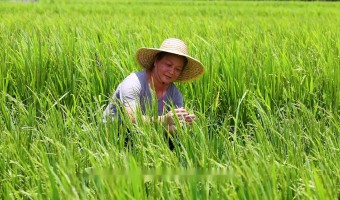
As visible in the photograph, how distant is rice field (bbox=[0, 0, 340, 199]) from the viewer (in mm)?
1163

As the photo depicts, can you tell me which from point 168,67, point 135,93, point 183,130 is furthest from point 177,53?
point 183,130

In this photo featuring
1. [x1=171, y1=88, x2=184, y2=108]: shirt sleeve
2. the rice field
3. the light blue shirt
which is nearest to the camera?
the rice field

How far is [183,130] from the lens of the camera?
1.71m

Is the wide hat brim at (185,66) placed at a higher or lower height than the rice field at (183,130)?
higher

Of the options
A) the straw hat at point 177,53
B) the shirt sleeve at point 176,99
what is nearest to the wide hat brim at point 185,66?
the straw hat at point 177,53

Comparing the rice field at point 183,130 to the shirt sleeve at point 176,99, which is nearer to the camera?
the rice field at point 183,130

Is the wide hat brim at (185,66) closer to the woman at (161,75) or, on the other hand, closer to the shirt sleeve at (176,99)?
the woman at (161,75)

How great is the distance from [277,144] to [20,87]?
1375 millimetres

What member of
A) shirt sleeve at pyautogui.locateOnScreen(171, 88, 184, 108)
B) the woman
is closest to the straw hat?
the woman

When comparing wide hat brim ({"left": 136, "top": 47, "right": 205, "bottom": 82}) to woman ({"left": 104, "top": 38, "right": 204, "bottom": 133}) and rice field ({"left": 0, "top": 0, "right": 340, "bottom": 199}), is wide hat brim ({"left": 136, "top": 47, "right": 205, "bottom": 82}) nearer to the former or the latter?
woman ({"left": 104, "top": 38, "right": 204, "bottom": 133})

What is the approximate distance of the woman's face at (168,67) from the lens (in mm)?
2205

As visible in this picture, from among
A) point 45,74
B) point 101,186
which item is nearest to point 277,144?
point 101,186

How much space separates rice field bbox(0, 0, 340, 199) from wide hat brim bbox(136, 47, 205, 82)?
145 mm

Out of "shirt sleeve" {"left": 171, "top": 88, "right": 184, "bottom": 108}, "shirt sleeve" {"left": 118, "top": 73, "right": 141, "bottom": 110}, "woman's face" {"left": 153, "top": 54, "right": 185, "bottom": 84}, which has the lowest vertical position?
"shirt sleeve" {"left": 171, "top": 88, "right": 184, "bottom": 108}
